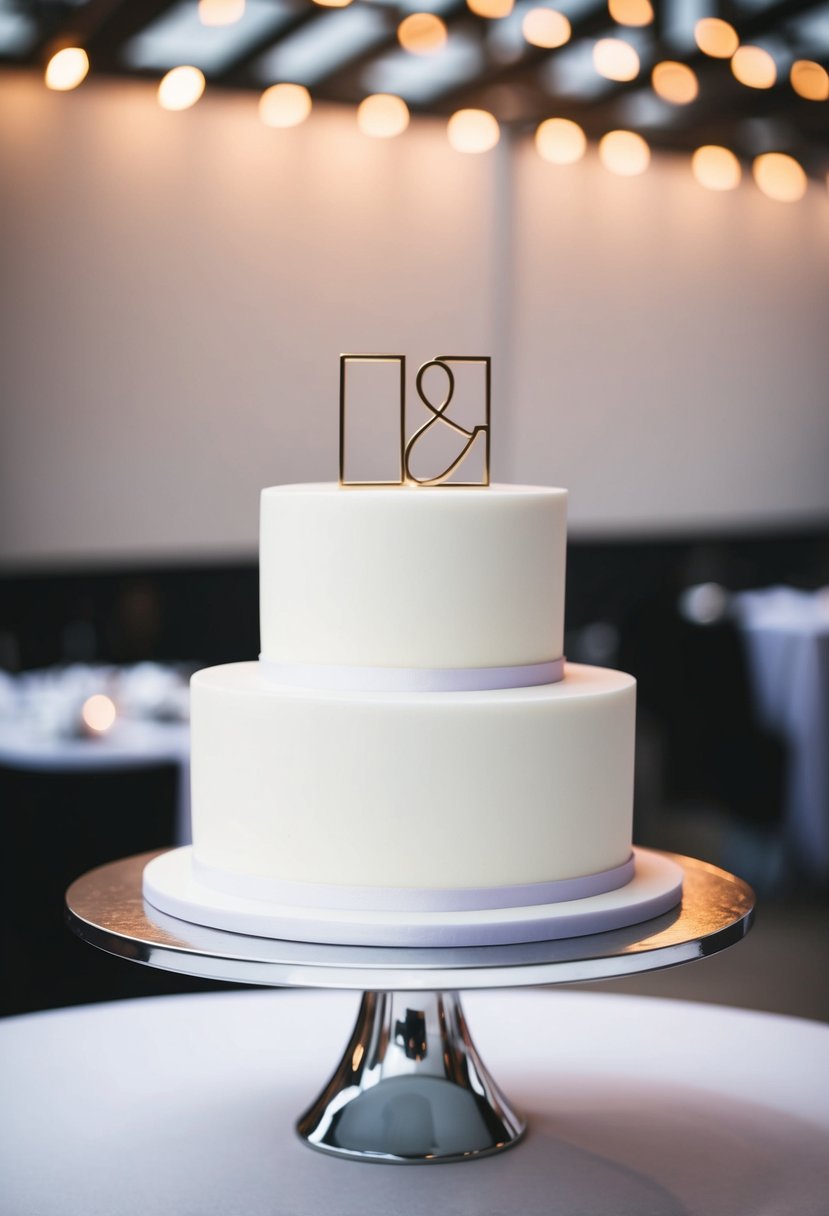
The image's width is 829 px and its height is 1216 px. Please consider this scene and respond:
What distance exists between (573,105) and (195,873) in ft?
18.9

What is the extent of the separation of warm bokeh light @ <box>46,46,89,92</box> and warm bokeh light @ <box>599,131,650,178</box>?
8.07 ft

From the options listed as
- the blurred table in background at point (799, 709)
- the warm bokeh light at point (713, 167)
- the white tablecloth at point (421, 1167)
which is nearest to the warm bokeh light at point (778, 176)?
the warm bokeh light at point (713, 167)

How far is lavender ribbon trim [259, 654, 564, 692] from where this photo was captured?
150cm

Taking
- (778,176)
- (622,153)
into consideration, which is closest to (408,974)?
(622,153)

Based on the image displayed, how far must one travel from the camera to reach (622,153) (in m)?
6.92

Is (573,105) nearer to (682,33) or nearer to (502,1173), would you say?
(682,33)

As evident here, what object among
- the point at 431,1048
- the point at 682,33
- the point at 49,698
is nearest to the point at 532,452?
the point at 682,33

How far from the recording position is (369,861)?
1.44 meters

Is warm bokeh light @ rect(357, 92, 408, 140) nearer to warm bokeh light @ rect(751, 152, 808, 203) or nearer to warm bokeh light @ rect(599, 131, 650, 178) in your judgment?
warm bokeh light @ rect(599, 131, 650, 178)

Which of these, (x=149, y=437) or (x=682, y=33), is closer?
(x=149, y=437)

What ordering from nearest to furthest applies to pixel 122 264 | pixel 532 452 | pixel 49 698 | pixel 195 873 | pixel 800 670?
pixel 195 873
pixel 49 698
pixel 122 264
pixel 800 670
pixel 532 452

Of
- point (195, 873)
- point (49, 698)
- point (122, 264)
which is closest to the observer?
point (195, 873)

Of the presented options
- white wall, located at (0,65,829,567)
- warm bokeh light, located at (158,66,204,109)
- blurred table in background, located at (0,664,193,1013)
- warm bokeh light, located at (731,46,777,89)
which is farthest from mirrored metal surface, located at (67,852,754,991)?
warm bokeh light, located at (731,46,777,89)

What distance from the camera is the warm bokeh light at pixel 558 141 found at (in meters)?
6.61
